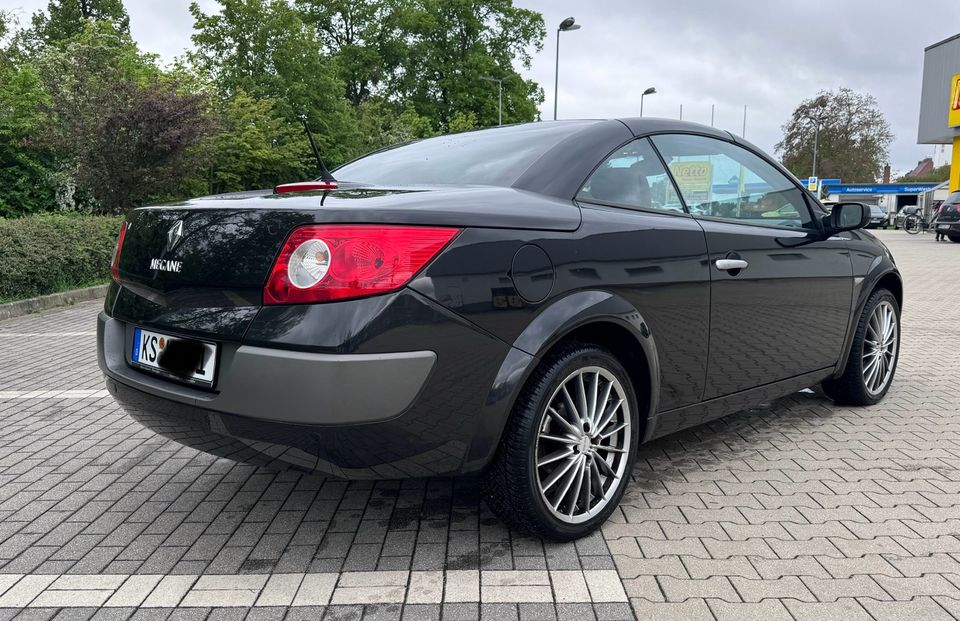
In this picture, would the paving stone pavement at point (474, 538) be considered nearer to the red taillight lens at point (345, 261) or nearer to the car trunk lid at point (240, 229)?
the car trunk lid at point (240, 229)

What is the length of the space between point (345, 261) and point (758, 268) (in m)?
2.07

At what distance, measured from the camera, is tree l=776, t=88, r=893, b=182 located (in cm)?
6550

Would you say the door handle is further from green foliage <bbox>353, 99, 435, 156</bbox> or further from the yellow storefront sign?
green foliage <bbox>353, 99, 435, 156</bbox>

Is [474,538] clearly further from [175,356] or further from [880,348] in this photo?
[880,348]

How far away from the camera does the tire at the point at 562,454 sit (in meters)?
2.60

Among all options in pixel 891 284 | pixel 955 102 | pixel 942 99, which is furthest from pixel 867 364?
pixel 942 99

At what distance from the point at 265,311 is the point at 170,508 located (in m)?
1.31

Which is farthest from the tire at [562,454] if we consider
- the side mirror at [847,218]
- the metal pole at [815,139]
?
the metal pole at [815,139]

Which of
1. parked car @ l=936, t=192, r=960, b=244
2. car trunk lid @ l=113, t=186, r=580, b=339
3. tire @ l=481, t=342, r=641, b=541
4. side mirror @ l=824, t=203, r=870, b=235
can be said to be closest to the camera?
car trunk lid @ l=113, t=186, r=580, b=339

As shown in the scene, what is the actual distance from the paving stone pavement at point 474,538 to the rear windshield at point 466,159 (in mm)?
1322

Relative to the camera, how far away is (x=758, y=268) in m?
3.52

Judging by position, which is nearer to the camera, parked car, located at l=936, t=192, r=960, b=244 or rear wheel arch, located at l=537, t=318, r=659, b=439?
rear wheel arch, located at l=537, t=318, r=659, b=439

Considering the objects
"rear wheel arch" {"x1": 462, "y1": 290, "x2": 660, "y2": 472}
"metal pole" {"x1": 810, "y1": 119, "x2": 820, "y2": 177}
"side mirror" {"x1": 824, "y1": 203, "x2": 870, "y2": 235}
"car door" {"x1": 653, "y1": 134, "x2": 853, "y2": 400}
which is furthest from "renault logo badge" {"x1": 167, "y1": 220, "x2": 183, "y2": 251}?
"metal pole" {"x1": 810, "y1": 119, "x2": 820, "y2": 177}

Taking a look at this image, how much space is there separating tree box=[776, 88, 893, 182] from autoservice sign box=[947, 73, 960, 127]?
32682 mm
